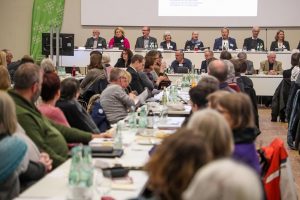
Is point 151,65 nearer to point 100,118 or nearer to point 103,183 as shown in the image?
point 100,118

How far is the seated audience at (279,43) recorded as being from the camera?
14172 millimetres

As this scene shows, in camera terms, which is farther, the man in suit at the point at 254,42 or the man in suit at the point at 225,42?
the man in suit at the point at 254,42

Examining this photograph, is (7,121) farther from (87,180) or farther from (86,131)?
(86,131)

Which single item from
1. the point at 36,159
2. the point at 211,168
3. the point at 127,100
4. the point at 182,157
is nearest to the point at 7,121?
the point at 36,159

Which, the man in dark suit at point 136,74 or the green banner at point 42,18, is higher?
the green banner at point 42,18

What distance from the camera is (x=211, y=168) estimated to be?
149cm

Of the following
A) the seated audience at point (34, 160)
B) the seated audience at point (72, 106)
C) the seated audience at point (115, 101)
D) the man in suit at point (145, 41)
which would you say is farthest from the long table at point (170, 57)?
the seated audience at point (34, 160)

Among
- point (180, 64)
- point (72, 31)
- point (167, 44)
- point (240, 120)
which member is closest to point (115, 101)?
point (240, 120)

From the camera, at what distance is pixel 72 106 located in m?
5.16

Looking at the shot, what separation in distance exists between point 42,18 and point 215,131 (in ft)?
47.2

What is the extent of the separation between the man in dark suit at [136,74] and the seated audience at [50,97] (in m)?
4.01

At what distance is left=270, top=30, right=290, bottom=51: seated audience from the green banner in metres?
6.03

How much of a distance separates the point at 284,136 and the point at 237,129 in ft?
20.3

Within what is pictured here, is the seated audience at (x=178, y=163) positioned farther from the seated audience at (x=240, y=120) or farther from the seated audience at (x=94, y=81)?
the seated audience at (x=94, y=81)
